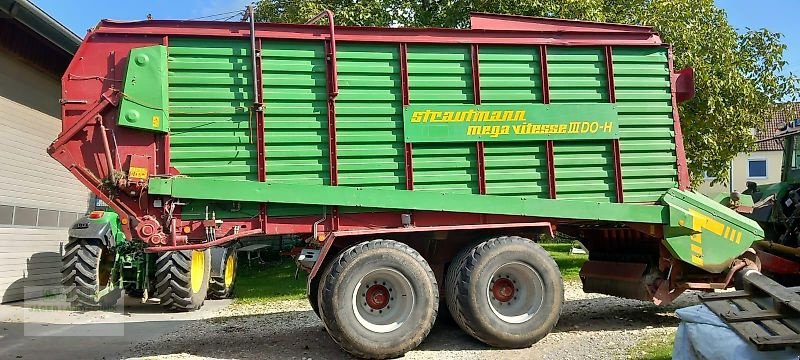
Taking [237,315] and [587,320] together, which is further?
[237,315]

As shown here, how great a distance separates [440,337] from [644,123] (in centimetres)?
332

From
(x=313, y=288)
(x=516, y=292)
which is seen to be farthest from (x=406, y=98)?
(x=516, y=292)

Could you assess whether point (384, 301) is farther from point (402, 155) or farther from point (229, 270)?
point (229, 270)

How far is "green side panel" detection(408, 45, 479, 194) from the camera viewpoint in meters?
6.67

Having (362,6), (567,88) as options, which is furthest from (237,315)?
(362,6)

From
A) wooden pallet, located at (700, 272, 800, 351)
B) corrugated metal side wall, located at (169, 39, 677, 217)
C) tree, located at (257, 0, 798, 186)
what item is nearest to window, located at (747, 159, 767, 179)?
tree, located at (257, 0, 798, 186)

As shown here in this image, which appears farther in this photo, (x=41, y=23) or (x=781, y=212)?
(x=41, y=23)

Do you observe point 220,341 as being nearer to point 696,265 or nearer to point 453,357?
point 453,357

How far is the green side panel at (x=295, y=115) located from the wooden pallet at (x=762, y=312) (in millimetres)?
3739

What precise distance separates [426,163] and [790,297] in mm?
3468

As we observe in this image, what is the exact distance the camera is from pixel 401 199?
21.1ft

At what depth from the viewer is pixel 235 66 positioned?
643 cm

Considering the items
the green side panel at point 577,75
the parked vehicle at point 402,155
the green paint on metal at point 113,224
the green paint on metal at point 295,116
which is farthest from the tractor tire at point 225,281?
Result: the green side panel at point 577,75

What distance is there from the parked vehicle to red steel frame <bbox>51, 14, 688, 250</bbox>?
0.02 meters
